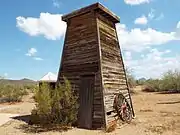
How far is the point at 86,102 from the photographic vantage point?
10.9 m

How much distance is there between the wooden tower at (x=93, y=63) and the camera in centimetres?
1065

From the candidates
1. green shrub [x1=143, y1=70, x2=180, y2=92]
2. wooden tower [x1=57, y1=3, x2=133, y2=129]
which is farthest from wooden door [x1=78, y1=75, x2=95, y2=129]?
green shrub [x1=143, y1=70, x2=180, y2=92]

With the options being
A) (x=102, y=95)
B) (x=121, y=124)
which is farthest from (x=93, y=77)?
(x=121, y=124)

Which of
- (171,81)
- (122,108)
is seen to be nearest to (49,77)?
(122,108)

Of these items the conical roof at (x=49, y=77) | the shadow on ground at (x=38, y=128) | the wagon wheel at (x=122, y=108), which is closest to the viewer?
the shadow on ground at (x=38, y=128)

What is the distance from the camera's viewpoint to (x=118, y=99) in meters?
11.7

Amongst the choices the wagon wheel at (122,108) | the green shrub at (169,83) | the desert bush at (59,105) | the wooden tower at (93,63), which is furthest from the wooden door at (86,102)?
the green shrub at (169,83)

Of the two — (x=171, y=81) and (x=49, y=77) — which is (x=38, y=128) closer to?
(x=49, y=77)

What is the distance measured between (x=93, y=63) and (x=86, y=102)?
187cm

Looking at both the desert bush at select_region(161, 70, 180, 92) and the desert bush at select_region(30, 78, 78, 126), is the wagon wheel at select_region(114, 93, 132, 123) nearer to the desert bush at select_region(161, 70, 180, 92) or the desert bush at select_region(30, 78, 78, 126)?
the desert bush at select_region(30, 78, 78, 126)

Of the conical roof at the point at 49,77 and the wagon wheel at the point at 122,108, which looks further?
the conical roof at the point at 49,77

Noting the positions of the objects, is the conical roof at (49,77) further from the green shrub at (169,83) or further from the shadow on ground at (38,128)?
the green shrub at (169,83)

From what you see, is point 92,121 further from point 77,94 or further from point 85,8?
point 85,8

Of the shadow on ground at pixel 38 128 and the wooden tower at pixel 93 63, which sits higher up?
the wooden tower at pixel 93 63
